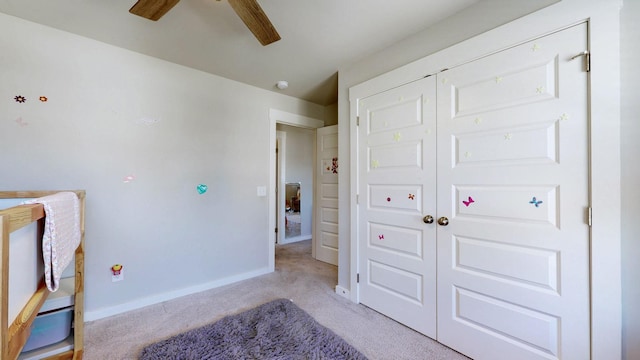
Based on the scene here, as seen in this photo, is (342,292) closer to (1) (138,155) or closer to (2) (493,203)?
(2) (493,203)

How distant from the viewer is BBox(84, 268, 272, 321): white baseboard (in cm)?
199

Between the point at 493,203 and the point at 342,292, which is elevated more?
the point at 493,203

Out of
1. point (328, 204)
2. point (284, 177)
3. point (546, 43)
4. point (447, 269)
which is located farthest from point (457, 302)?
point (284, 177)

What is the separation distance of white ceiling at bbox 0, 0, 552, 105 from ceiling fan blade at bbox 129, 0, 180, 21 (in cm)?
30

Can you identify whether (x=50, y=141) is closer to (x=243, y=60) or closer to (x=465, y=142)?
(x=243, y=60)

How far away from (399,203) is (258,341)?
1.47 m

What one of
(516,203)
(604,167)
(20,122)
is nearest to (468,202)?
(516,203)

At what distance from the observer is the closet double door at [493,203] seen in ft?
4.08

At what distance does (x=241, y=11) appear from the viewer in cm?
131

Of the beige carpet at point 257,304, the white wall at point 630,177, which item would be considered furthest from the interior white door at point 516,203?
the beige carpet at point 257,304

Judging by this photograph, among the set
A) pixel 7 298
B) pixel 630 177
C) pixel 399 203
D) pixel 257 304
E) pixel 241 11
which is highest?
pixel 241 11

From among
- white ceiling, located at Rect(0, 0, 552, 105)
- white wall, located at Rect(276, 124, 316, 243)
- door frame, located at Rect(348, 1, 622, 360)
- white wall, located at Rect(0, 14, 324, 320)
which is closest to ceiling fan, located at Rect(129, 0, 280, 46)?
white ceiling, located at Rect(0, 0, 552, 105)

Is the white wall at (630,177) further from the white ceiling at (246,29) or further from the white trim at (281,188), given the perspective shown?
the white trim at (281,188)

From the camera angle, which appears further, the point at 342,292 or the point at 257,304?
the point at 342,292
